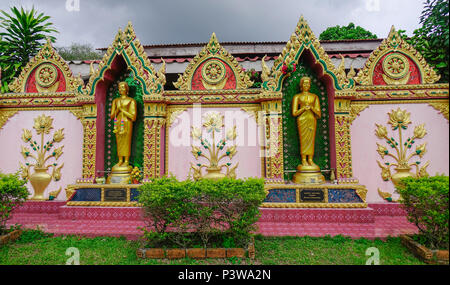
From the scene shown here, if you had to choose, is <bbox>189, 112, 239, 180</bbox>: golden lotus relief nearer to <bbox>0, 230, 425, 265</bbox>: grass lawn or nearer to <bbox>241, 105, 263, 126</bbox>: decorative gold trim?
<bbox>241, 105, 263, 126</bbox>: decorative gold trim

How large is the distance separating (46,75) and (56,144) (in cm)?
237

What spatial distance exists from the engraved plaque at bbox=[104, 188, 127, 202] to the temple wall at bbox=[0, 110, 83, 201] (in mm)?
1531

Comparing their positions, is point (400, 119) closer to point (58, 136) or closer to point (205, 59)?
point (205, 59)

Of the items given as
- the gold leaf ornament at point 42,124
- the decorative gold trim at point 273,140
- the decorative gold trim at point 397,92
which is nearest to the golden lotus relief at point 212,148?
the decorative gold trim at point 273,140

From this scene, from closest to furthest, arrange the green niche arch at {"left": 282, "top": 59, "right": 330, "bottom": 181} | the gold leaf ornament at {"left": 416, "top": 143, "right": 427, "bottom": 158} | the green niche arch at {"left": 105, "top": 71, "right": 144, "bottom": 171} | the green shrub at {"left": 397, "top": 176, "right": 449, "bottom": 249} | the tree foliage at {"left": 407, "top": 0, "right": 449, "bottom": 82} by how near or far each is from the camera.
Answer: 1. the tree foliage at {"left": 407, "top": 0, "right": 449, "bottom": 82}
2. the green shrub at {"left": 397, "top": 176, "right": 449, "bottom": 249}
3. the gold leaf ornament at {"left": 416, "top": 143, "right": 427, "bottom": 158}
4. the green niche arch at {"left": 282, "top": 59, "right": 330, "bottom": 181}
5. the green niche arch at {"left": 105, "top": 71, "right": 144, "bottom": 171}

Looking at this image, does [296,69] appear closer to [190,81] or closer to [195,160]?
[190,81]

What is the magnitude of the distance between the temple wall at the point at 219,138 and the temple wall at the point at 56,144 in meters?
3.06

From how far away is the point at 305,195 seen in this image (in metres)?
6.86

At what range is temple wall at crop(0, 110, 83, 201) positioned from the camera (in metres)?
7.98

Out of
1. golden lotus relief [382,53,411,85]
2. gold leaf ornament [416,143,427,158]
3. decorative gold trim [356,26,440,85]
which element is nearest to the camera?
gold leaf ornament [416,143,427,158]

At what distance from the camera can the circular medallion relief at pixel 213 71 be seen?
795 cm

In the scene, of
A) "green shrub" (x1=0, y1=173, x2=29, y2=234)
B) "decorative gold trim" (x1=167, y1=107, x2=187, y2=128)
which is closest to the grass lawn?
"green shrub" (x1=0, y1=173, x2=29, y2=234)
